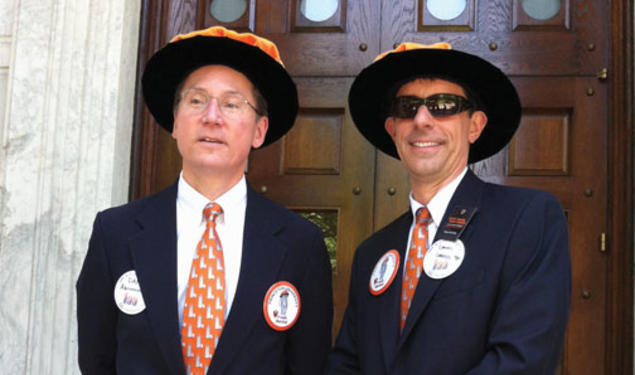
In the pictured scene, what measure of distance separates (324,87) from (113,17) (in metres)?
1.14

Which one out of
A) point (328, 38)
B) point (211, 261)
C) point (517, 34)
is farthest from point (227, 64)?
point (517, 34)

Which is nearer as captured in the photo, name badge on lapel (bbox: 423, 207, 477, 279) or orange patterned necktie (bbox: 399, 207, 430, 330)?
name badge on lapel (bbox: 423, 207, 477, 279)

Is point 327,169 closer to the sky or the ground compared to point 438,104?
closer to the ground

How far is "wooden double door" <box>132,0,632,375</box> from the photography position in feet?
12.3

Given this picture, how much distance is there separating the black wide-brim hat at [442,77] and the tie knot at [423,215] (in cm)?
47

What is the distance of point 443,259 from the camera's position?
244 centimetres

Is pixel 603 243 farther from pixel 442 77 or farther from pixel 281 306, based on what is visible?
pixel 281 306

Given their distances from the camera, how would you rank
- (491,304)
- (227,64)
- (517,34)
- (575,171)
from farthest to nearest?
1. (517,34)
2. (575,171)
3. (227,64)
4. (491,304)

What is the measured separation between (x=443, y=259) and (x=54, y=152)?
224 cm

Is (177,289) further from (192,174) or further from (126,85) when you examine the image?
(126,85)

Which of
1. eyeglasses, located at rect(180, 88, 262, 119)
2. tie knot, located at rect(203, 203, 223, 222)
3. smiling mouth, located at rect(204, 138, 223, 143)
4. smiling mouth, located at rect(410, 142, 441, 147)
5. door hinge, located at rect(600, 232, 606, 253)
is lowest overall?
door hinge, located at rect(600, 232, 606, 253)

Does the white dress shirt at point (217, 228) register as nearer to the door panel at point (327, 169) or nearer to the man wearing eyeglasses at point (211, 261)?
the man wearing eyeglasses at point (211, 261)

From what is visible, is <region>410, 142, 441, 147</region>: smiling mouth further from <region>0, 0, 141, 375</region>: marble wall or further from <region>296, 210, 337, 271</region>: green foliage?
<region>0, 0, 141, 375</region>: marble wall

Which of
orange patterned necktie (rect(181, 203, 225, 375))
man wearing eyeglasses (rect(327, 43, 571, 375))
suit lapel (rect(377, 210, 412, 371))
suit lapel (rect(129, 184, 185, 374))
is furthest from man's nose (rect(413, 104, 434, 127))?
suit lapel (rect(129, 184, 185, 374))
